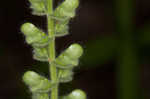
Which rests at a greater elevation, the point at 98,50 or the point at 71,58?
the point at 71,58

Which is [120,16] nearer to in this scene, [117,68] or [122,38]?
[122,38]

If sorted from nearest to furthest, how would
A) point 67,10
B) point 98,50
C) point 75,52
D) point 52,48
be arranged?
1. point 52,48
2. point 67,10
3. point 75,52
4. point 98,50

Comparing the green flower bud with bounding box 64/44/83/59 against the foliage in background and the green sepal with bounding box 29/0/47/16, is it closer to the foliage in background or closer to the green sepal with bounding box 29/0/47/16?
the foliage in background

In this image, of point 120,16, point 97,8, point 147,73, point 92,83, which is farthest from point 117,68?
point 97,8

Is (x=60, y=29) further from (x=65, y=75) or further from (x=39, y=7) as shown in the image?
(x=65, y=75)

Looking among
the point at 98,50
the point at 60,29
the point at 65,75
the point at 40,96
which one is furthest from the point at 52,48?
the point at 98,50

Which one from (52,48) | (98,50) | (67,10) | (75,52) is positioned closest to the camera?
(52,48)

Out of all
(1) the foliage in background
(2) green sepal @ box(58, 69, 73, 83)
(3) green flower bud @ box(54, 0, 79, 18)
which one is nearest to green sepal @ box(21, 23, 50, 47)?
(1) the foliage in background
